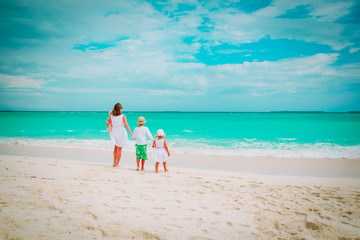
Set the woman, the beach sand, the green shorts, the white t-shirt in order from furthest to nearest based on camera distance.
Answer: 1. the woman
2. the green shorts
3. the white t-shirt
4. the beach sand

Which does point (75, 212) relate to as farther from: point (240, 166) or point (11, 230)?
point (240, 166)

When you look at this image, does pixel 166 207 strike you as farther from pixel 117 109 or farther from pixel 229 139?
pixel 229 139

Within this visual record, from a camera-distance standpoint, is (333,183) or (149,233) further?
(333,183)

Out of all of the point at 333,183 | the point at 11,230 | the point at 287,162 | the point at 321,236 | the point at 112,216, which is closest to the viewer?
the point at 11,230

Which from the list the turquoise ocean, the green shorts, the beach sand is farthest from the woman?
the turquoise ocean

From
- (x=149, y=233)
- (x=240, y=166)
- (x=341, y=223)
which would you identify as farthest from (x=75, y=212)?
(x=240, y=166)

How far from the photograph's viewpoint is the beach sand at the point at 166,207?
114 inches

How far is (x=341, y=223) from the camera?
3.32 m

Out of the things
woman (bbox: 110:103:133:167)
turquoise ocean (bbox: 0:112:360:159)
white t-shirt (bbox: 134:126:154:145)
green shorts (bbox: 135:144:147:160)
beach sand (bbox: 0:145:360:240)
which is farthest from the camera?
turquoise ocean (bbox: 0:112:360:159)

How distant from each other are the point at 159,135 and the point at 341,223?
4874 mm

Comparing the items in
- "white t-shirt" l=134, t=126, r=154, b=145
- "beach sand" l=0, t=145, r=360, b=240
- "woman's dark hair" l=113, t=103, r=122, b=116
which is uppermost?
"woman's dark hair" l=113, t=103, r=122, b=116

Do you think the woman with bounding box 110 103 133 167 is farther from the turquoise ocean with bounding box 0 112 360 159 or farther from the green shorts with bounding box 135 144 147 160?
the turquoise ocean with bounding box 0 112 360 159

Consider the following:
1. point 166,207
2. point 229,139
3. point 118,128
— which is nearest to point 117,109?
point 118,128

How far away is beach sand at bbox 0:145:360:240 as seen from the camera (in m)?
2.90
